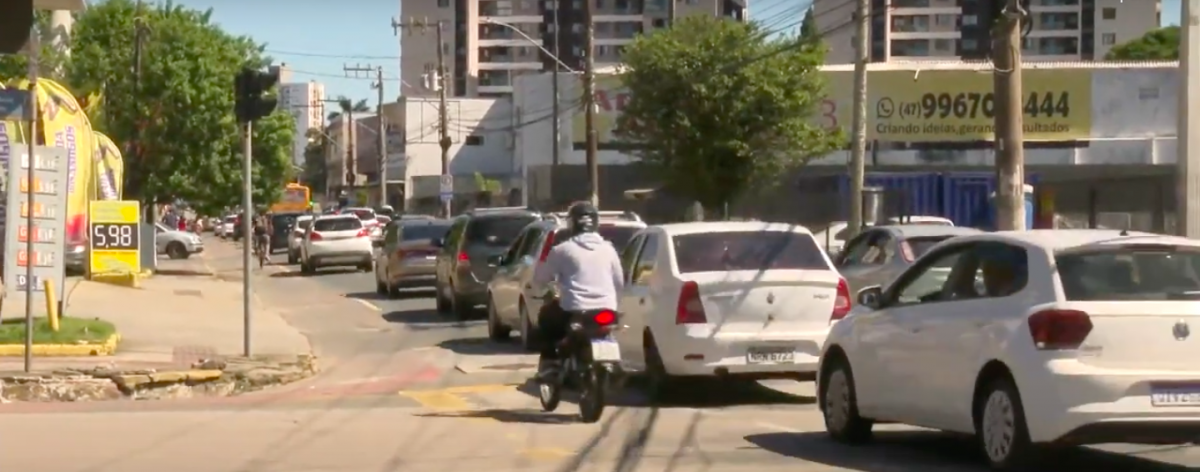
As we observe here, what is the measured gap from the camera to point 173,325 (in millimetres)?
23844

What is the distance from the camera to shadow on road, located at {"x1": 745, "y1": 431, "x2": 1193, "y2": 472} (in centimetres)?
1091

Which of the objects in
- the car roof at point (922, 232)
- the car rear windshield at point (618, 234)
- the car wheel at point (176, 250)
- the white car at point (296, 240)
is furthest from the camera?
the car wheel at point (176, 250)

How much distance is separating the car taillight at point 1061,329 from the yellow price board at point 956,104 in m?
56.4

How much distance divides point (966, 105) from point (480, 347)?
4681cm

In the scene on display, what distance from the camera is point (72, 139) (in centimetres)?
2989

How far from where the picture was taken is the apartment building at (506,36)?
121 meters

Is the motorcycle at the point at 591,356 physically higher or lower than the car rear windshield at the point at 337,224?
lower

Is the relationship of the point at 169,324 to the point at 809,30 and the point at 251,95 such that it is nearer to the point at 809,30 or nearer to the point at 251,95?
the point at 251,95

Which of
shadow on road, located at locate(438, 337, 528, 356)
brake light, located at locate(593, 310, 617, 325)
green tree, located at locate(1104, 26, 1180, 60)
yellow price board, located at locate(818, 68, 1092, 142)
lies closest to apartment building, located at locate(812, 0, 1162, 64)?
green tree, located at locate(1104, 26, 1180, 60)

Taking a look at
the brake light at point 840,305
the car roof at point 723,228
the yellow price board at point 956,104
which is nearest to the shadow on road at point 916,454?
the brake light at point 840,305

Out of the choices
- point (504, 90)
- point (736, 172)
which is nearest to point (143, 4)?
point (736, 172)

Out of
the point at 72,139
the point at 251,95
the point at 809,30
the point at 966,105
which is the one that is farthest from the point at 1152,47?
the point at 251,95

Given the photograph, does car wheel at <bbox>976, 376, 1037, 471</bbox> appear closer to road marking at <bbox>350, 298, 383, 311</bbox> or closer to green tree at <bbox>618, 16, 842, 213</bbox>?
road marking at <bbox>350, 298, 383, 311</bbox>

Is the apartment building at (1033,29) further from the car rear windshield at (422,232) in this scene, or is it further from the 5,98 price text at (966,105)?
the car rear windshield at (422,232)
